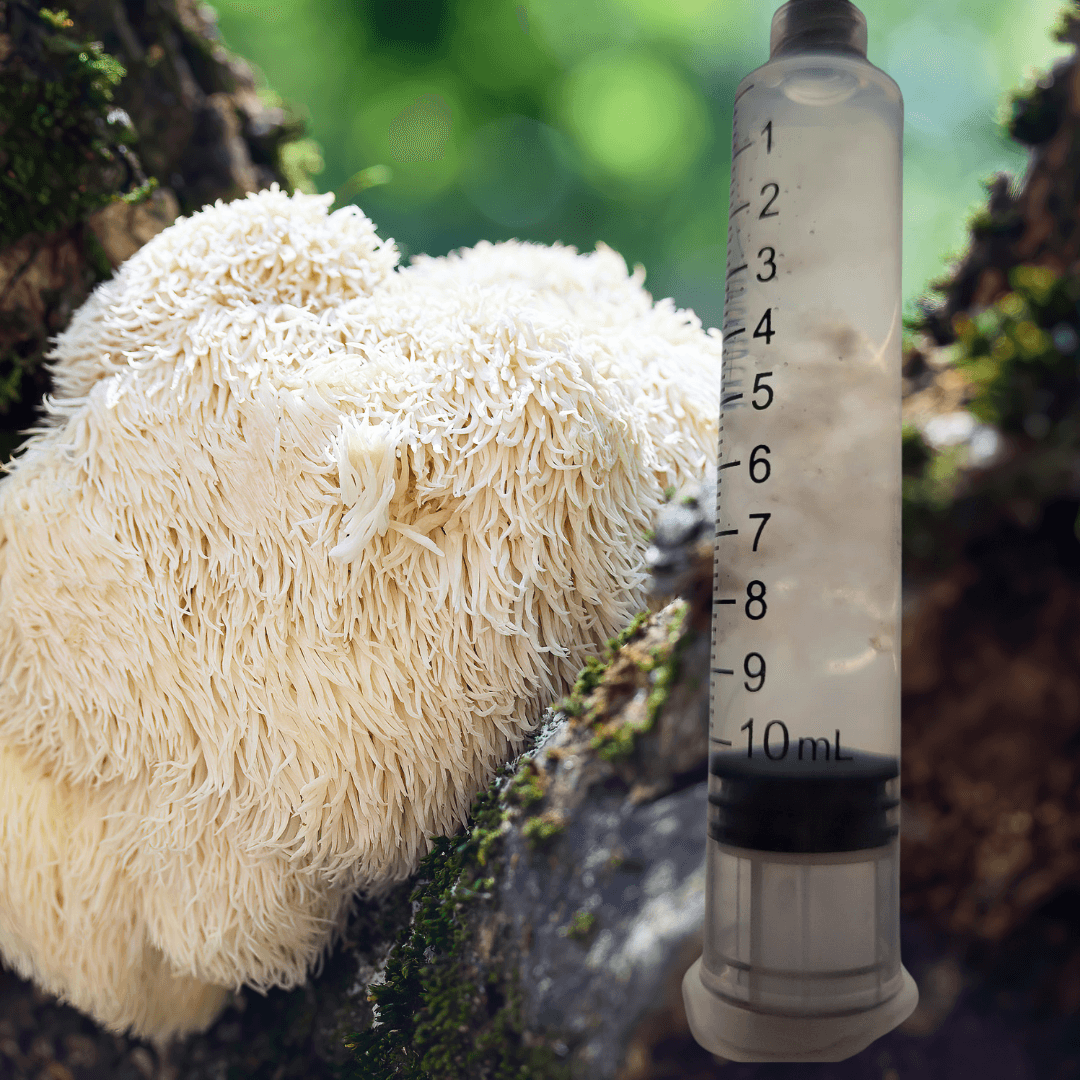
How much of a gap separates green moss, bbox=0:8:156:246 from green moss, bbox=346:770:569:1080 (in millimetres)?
732

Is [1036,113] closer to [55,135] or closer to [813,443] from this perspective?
[813,443]

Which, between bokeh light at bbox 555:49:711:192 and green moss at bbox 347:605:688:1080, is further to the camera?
bokeh light at bbox 555:49:711:192

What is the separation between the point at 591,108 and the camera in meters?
1.64

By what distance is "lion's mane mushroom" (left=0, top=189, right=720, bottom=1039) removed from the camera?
1.66ft

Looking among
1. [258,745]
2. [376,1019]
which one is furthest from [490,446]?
[376,1019]

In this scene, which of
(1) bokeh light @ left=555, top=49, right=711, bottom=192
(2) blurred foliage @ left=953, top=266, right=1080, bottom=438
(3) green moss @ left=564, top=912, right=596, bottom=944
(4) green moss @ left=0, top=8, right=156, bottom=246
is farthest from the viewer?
(1) bokeh light @ left=555, top=49, right=711, bottom=192

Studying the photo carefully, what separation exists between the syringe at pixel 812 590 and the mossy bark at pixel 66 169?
2.40ft

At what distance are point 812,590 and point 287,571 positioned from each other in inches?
13.9

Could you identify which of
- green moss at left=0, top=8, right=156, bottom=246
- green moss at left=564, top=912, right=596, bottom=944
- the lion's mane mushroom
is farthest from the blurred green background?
green moss at left=564, top=912, right=596, bottom=944

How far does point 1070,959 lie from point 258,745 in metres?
0.48

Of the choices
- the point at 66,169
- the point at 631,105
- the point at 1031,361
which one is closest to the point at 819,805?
the point at 1031,361

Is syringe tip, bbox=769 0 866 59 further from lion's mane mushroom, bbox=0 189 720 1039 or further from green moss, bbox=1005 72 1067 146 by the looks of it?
lion's mane mushroom, bbox=0 189 720 1039

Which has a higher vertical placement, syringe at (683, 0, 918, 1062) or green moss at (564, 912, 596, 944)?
syringe at (683, 0, 918, 1062)

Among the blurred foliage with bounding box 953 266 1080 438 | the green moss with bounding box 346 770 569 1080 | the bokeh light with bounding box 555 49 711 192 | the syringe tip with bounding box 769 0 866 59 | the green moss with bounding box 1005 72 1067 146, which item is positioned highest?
the bokeh light with bounding box 555 49 711 192
